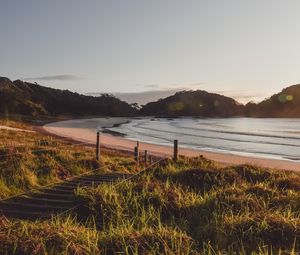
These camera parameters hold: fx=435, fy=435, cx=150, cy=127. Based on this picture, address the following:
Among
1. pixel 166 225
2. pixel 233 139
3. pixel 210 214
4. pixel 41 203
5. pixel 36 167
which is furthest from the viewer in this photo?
pixel 233 139

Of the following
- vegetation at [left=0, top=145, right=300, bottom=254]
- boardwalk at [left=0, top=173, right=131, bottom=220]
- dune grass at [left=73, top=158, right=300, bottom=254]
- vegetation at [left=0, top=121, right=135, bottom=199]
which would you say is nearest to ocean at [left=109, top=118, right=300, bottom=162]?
vegetation at [left=0, top=121, right=135, bottom=199]

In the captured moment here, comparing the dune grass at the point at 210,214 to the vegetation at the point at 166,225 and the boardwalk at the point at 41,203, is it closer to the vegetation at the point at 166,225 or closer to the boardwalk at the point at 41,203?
the vegetation at the point at 166,225

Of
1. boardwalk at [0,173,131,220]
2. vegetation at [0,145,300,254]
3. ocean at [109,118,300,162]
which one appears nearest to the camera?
vegetation at [0,145,300,254]

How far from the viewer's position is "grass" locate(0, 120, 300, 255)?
5719mm

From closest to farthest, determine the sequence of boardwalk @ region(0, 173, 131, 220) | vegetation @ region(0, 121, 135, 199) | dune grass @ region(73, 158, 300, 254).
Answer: dune grass @ region(73, 158, 300, 254)
boardwalk @ region(0, 173, 131, 220)
vegetation @ region(0, 121, 135, 199)

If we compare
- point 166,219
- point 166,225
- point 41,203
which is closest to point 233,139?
point 41,203

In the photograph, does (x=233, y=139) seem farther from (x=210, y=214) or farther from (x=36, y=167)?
(x=210, y=214)

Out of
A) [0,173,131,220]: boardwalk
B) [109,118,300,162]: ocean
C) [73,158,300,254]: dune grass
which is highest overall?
[73,158,300,254]: dune grass

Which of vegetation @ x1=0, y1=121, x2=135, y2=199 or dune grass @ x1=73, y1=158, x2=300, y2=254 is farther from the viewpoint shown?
vegetation @ x1=0, y1=121, x2=135, y2=199

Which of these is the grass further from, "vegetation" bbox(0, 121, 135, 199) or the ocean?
the ocean

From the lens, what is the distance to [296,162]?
36.2 meters

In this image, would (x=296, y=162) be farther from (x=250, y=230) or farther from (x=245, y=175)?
(x=250, y=230)

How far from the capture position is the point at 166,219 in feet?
26.6

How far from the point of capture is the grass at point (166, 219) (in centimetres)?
572
